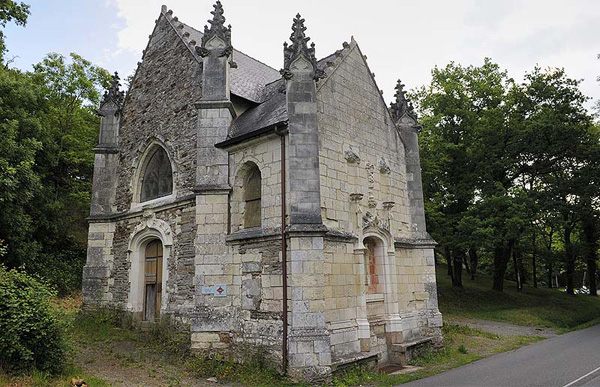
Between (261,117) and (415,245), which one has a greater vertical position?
(261,117)

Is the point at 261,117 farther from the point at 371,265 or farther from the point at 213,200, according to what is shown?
the point at 371,265

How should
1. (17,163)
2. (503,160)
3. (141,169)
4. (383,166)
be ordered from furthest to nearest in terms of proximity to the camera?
(503,160) < (17,163) < (141,169) < (383,166)

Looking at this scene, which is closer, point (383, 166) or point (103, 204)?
point (383, 166)

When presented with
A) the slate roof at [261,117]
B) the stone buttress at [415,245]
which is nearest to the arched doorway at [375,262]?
the stone buttress at [415,245]

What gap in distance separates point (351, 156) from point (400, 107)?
4330mm

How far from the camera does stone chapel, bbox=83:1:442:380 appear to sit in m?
9.55

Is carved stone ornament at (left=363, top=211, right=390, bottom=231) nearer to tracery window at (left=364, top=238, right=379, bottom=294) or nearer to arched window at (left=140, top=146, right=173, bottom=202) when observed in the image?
tracery window at (left=364, top=238, right=379, bottom=294)

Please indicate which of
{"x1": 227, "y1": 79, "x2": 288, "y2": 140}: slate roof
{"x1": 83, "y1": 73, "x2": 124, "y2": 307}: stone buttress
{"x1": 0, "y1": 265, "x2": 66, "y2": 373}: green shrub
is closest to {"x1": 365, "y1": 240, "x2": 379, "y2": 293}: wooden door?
{"x1": 227, "y1": 79, "x2": 288, "y2": 140}: slate roof

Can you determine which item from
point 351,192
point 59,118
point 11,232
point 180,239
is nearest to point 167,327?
point 180,239

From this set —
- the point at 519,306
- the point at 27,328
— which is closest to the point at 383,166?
the point at 27,328

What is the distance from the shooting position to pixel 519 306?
2280cm

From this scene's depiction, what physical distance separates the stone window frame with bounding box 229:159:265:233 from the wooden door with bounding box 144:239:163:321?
3361 millimetres

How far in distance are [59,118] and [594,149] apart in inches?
1064

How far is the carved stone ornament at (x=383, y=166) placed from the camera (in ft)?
40.4
